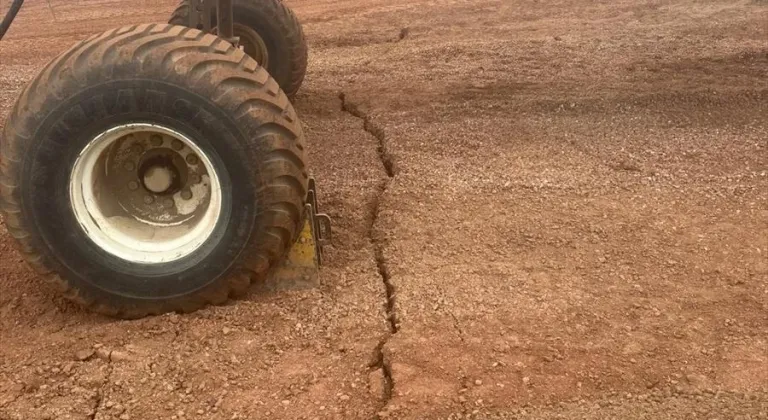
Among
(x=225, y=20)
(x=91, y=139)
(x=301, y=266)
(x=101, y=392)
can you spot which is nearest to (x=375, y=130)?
(x=225, y=20)

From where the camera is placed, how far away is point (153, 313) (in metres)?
3.63

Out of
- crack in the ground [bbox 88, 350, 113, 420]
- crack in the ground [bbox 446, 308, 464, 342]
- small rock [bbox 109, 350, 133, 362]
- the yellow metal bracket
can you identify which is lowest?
crack in the ground [bbox 446, 308, 464, 342]

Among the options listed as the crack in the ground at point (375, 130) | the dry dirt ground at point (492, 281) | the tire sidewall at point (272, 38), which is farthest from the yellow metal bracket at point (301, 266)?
the tire sidewall at point (272, 38)

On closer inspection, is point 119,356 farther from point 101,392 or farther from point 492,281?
point 492,281

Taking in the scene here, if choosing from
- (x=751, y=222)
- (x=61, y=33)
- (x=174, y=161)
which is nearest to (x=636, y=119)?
(x=751, y=222)

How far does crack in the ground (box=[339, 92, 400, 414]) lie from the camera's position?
10.7 ft

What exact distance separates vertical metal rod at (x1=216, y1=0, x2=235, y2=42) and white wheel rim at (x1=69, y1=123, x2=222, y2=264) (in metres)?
1.12

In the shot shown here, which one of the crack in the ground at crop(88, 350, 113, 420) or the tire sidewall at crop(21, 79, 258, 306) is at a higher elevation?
the tire sidewall at crop(21, 79, 258, 306)

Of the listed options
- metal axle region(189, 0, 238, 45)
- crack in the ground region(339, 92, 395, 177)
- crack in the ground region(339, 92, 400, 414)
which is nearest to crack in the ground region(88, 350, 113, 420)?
crack in the ground region(339, 92, 400, 414)

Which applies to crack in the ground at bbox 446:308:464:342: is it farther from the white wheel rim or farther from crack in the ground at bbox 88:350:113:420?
crack in the ground at bbox 88:350:113:420

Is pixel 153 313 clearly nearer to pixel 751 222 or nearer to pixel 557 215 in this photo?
pixel 557 215

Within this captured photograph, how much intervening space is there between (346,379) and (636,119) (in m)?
3.45

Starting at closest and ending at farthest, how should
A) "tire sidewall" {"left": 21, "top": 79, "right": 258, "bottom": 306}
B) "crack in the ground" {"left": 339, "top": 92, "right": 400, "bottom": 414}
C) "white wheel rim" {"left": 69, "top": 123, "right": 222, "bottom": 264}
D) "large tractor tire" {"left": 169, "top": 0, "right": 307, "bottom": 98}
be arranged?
"crack in the ground" {"left": 339, "top": 92, "right": 400, "bottom": 414} → "tire sidewall" {"left": 21, "top": 79, "right": 258, "bottom": 306} → "white wheel rim" {"left": 69, "top": 123, "right": 222, "bottom": 264} → "large tractor tire" {"left": 169, "top": 0, "right": 307, "bottom": 98}

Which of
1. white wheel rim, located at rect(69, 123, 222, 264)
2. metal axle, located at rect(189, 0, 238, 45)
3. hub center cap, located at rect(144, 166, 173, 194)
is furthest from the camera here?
metal axle, located at rect(189, 0, 238, 45)
